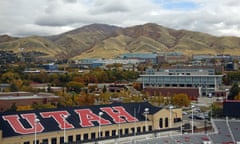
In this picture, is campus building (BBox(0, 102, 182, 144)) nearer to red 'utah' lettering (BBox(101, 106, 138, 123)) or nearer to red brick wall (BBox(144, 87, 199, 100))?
red 'utah' lettering (BBox(101, 106, 138, 123))

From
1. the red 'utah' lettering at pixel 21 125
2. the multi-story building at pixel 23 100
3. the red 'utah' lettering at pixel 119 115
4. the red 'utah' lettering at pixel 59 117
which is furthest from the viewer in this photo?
the multi-story building at pixel 23 100

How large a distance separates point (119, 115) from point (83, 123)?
4.74 metres

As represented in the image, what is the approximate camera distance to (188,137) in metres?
37.1

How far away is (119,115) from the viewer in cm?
4153

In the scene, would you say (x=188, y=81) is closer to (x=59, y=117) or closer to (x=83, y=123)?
(x=83, y=123)

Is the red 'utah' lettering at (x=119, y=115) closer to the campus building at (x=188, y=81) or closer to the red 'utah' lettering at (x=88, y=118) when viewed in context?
the red 'utah' lettering at (x=88, y=118)

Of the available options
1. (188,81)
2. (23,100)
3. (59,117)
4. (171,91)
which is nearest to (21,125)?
(59,117)

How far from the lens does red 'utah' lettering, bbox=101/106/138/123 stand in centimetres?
4077

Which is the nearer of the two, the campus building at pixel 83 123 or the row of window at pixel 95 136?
the campus building at pixel 83 123

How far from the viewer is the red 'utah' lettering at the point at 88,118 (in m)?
38.3

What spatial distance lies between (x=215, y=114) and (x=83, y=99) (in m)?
22.2

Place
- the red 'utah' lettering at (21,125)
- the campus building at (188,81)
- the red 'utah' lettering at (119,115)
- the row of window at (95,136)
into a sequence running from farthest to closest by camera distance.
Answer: the campus building at (188,81), the red 'utah' lettering at (119,115), the row of window at (95,136), the red 'utah' lettering at (21,125)

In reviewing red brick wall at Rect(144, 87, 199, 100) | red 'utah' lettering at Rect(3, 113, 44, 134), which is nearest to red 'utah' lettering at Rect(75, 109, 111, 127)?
red 'utah' lettering at Rect(3, 113, 44, 134)

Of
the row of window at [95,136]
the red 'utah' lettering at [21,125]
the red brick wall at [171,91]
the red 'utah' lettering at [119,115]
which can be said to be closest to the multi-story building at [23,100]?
the red 'utah' lettering at [119,115]
